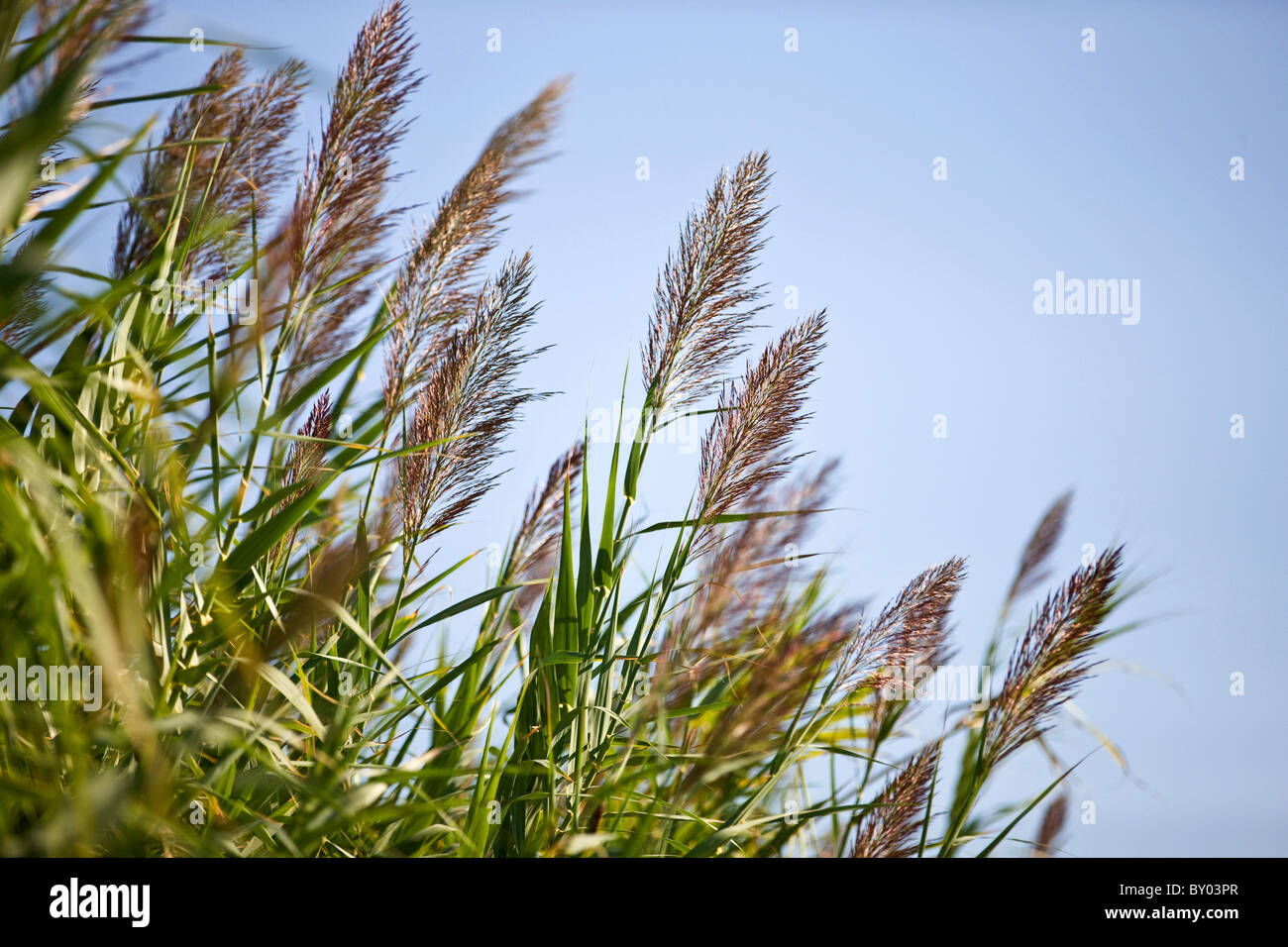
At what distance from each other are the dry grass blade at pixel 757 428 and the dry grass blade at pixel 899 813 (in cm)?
45

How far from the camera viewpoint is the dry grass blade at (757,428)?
1.17 m

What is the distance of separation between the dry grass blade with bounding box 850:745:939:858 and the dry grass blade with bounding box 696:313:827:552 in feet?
1.48

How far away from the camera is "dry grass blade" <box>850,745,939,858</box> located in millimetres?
1021

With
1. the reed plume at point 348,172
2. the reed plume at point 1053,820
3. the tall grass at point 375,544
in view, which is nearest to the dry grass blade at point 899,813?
the tall grass at point 375,544

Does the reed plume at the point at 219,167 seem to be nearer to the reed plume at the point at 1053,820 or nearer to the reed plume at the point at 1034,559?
the reed plume at the point at 1034,559

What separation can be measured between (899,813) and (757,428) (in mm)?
573

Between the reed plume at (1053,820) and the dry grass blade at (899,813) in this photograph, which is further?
the reed plume at (1053,820)

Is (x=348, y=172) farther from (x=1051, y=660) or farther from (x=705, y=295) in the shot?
(x=1051, y=660)

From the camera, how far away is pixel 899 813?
103cm

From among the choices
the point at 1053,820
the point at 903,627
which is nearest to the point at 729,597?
the point at 903,627

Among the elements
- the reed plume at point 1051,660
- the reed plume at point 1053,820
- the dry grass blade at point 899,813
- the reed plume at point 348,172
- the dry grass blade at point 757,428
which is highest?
the reed plume at point 348,172

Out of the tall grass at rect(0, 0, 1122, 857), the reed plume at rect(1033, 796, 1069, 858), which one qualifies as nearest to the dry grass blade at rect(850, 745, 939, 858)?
the tall grass at rect(0, 0, 1122, 857)

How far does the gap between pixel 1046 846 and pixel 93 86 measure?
1939 millimetres
